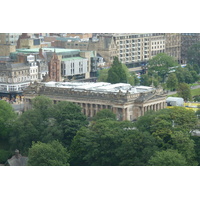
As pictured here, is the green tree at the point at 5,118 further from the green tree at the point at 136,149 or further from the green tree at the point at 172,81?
the green tree at the point at 172,81

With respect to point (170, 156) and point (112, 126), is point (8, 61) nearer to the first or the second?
point (112, 126)

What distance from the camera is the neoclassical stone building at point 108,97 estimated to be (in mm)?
157500

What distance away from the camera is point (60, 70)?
198 m

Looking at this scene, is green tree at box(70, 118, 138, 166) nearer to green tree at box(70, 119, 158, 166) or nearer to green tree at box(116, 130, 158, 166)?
green tree at box(70, 119, 158, 166)

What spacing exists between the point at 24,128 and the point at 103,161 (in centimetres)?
1993

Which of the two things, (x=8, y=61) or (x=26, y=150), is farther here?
(x=8, y=61)

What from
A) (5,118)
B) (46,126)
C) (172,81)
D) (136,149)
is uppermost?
(172,81)

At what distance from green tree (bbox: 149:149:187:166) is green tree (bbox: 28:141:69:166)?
1425cm

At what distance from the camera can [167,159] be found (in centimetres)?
11656

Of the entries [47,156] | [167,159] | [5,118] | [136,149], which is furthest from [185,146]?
[5,118]

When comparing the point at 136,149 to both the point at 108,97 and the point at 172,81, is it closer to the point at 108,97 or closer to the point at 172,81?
the point at 108,97

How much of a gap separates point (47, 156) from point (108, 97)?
3989cm

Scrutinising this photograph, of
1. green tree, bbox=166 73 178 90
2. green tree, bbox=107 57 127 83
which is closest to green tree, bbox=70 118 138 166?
green tree, bbox=107 57 127 83

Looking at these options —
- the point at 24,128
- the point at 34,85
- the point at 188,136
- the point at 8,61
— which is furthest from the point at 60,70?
the point at 188,136
